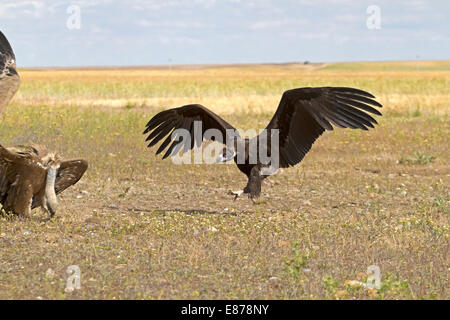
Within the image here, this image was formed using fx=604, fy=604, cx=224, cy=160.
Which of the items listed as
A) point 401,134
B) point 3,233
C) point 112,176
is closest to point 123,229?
point 3,233

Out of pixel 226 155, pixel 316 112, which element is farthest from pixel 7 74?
pixel 316 112

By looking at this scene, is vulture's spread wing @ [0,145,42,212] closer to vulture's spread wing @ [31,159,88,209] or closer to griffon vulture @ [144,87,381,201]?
vulture's spread wing @ [31,159,88,209]

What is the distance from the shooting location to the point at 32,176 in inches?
306

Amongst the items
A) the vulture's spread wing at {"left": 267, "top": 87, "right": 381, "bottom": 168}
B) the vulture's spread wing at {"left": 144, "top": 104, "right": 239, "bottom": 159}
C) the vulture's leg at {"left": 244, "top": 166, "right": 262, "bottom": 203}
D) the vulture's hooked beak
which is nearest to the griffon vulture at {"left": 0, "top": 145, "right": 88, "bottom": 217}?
the vulture's spread wing at {"left": 144, "top": 104, "right": 239, "bottom": 159}

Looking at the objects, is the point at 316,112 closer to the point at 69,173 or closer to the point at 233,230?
the point at 233,230

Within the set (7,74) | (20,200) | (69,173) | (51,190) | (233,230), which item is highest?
(7,74)

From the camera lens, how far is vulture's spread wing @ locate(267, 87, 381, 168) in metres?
8.30

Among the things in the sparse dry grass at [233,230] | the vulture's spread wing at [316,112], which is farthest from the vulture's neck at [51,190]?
the vulture's spread wing at [316,112]

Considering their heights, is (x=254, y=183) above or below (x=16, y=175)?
below

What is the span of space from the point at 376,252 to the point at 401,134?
11.9 meters

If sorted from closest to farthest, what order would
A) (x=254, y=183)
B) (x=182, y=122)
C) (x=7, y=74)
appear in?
1. (x=7, y=74)
2. (x=254, y=183)
3. (x=182, y=122)

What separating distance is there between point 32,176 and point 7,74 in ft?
4.76

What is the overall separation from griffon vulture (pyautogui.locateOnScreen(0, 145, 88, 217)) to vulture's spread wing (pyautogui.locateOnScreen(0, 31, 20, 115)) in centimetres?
65
